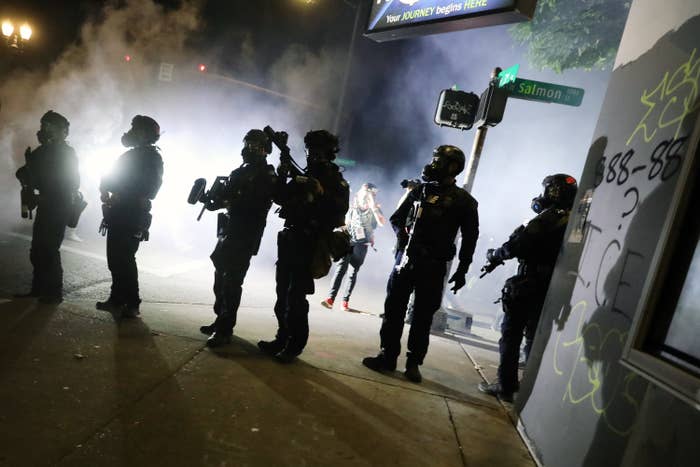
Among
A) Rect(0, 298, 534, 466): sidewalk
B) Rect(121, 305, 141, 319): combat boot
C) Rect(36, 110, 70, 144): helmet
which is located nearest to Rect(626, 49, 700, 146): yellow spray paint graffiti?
Rect(0, 298, 534, 466): sidewalk

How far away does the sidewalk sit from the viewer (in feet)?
6.57

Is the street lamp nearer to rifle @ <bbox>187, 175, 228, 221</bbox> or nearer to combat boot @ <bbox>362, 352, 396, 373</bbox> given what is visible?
rifle @ <bbox>187, 175, 228, 221</bbox>

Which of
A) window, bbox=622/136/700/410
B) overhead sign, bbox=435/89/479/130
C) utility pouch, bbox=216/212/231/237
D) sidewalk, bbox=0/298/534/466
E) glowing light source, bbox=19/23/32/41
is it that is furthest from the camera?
glowing light source, bbox=19/23/32/41

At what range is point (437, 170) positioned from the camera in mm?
3572

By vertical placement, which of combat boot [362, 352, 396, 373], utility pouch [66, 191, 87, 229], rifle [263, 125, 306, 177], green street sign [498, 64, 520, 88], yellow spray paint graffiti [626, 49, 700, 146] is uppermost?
green street sign [498, 64, 520, 88]

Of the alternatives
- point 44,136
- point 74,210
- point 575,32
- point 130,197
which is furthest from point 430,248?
point 575,32

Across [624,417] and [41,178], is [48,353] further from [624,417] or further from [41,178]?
[624,417]

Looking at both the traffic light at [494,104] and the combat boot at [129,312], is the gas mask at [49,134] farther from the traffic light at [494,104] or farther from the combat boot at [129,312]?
the traffic light at [494,104]

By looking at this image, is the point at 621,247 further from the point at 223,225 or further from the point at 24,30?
the point at 24,30

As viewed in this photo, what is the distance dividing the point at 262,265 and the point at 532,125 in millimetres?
13262

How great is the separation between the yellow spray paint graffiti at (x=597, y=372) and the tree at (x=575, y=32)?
406 inches

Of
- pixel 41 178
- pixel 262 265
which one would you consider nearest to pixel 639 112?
pixel 41 178

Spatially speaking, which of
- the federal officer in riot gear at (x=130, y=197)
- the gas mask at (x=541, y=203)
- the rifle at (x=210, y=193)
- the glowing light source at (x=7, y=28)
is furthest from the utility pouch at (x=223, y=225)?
the glowing light source at (x=7, y=28)

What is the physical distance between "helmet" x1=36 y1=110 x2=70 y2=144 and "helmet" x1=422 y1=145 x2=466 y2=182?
325 centimetres
